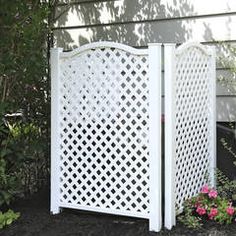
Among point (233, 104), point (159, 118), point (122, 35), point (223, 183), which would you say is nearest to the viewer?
point (159, 118)

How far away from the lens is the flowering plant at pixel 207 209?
149 inches

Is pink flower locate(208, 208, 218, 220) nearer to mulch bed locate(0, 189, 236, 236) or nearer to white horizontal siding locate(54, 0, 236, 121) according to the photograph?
mulch bed locate(0, 189, 236, 236)

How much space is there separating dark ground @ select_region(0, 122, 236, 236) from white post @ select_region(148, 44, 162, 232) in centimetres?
15

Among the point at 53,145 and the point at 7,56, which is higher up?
the point at 7,56

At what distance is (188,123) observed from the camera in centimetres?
408

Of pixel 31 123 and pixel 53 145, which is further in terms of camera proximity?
pixel 31 123

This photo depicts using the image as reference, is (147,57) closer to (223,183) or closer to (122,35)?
(223,183)

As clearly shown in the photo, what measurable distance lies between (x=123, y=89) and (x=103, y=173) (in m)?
0.70

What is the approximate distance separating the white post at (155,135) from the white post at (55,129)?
87 cm

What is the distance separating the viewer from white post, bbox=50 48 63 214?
4160 millimetres

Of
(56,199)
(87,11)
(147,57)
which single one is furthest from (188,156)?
Result: (87,11)

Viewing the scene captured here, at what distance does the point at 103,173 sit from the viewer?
4023mm

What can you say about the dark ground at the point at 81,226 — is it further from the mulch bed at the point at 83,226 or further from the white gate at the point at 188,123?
the white gate at the point at 188,123

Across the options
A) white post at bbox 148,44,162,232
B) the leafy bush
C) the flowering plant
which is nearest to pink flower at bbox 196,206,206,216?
the flowering plant
